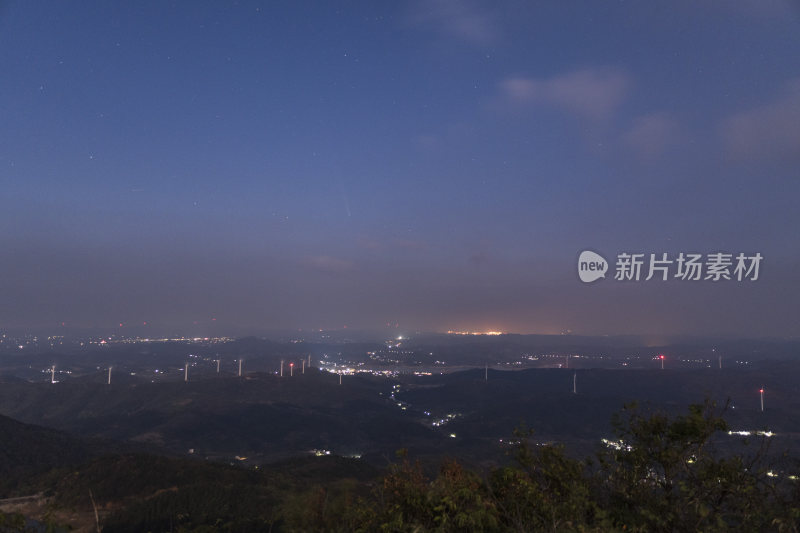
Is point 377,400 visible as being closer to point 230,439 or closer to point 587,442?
point 230,439

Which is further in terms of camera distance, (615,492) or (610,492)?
(610,492)

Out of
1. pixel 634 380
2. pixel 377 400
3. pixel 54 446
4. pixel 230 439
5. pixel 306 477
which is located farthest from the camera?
pixel 634 380

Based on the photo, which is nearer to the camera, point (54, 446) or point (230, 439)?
point (54, 446)

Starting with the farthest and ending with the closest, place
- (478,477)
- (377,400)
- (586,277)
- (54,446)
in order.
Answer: (377,400) < (54,446) < (586,277) < (478,477)

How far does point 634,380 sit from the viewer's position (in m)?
165

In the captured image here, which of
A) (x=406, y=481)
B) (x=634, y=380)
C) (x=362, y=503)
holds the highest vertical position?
(x=406, y=481)

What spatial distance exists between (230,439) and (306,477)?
65502 mm

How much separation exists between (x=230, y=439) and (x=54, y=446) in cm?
4513

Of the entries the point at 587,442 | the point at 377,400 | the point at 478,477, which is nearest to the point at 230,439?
the point at 377,400

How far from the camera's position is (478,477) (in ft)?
25.6

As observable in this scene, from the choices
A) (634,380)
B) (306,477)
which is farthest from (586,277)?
(634,380)

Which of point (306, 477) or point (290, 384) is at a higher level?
point (306, 477)

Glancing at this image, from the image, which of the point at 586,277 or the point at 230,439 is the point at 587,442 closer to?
the point at 230,439

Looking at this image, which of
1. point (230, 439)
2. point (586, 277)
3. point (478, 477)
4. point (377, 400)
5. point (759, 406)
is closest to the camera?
point (478, 477)
